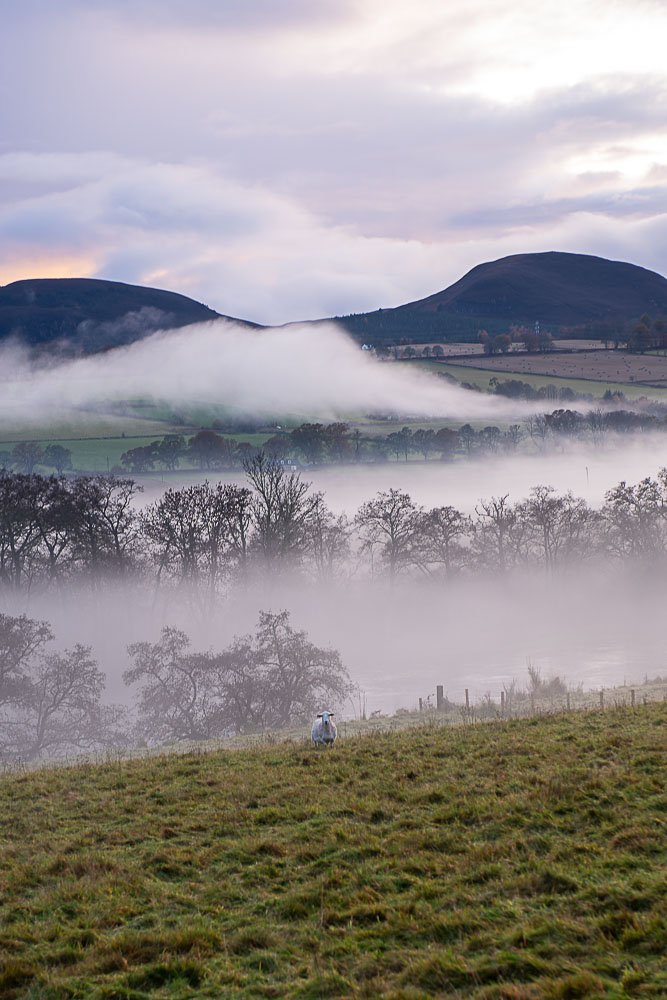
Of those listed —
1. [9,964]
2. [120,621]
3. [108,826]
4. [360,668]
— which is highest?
[9,964]

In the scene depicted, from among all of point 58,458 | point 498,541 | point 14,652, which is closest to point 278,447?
point 58,458

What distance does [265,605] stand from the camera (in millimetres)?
59750

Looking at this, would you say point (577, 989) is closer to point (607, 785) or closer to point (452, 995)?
point (452, 995)

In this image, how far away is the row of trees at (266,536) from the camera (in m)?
56.8

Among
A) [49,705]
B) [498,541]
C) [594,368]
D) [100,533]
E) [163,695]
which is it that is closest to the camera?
[49,705]

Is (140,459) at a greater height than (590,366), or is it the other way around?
(590,366)

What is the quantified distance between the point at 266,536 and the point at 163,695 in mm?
22146

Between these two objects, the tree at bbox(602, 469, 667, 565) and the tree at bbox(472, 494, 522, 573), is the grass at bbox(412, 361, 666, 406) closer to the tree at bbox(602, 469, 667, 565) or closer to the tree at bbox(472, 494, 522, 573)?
the tree at bbox(602, 469, 667, 565)

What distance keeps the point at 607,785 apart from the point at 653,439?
140 m

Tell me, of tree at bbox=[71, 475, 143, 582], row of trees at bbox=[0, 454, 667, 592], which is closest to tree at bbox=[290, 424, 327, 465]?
row of trees at bbox=[0, 454, 667, 592]

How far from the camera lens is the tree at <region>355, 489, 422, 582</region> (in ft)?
222

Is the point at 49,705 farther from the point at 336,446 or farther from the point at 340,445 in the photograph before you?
the point at 340,445

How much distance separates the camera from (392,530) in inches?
2741

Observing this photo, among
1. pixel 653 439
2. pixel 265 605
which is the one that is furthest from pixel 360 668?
pixel 653 439
